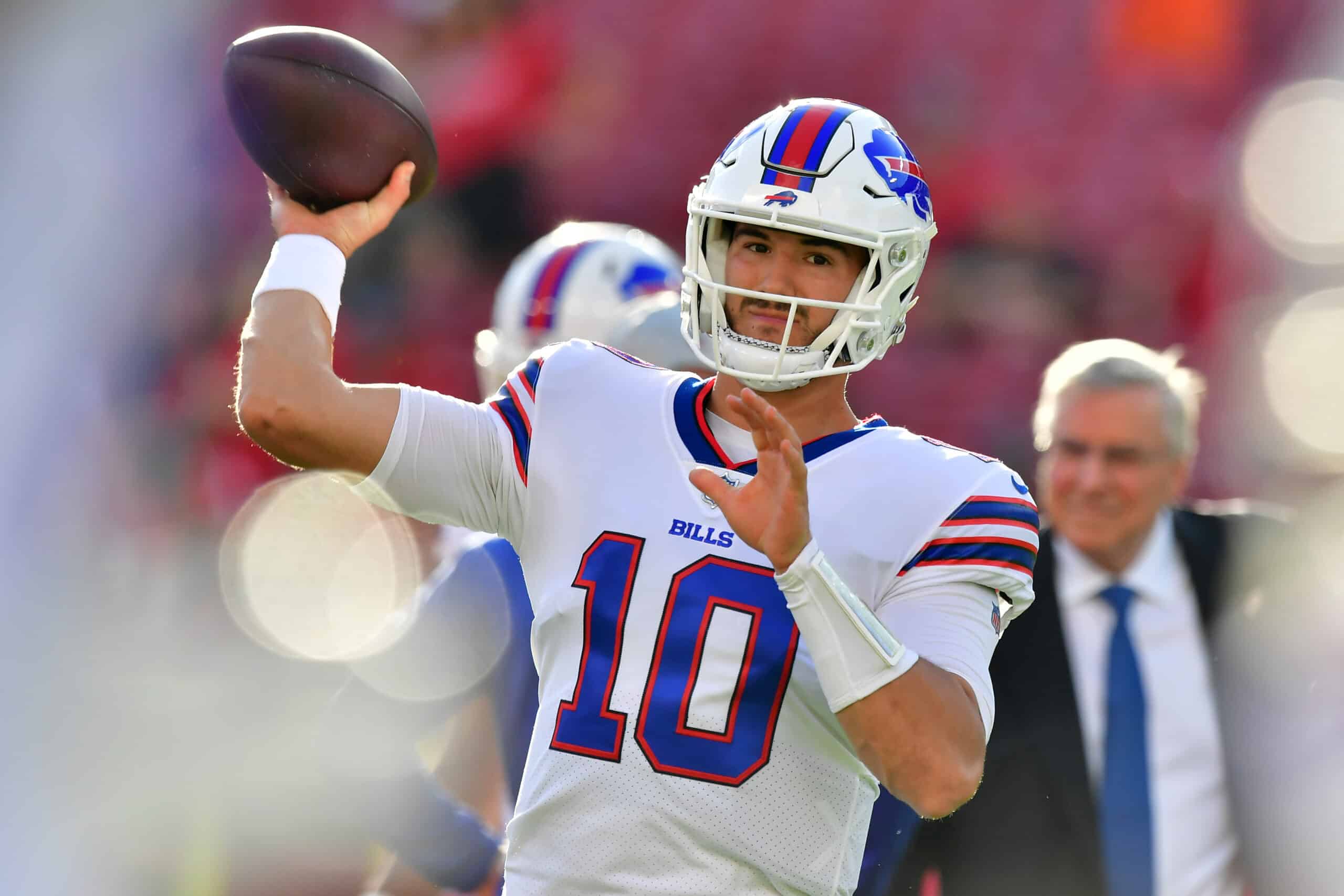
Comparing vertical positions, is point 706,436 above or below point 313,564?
above

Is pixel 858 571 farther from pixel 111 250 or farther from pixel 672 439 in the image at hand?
pixel 111 250

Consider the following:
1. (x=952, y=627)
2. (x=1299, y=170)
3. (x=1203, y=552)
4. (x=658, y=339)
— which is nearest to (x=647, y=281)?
(x=658, y=339)

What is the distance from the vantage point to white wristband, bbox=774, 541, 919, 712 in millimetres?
1715

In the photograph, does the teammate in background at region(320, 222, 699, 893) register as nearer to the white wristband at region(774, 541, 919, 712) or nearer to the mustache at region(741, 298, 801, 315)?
the mustache at region(741, 298, 801, 315)

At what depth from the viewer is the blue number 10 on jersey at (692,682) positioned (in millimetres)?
1871

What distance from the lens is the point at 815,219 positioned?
2.04m

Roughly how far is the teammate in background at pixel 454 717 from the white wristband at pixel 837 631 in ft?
3.78

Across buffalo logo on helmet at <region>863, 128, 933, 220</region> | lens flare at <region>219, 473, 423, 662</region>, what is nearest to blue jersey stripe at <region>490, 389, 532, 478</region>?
buffalo logo on helmet at <region>863, 128, 933, 220</region>

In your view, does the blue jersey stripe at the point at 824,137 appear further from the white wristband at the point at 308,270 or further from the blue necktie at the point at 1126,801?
the blue necktie at the point at 1126,801

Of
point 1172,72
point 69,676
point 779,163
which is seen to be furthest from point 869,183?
point 1172,72

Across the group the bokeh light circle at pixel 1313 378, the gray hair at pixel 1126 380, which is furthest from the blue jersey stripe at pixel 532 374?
the bokeh light circle at pixel 1313 378

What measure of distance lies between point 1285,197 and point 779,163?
633cm

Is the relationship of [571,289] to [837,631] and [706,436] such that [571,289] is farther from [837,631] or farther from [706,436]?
[837,631]

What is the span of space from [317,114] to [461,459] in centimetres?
52
